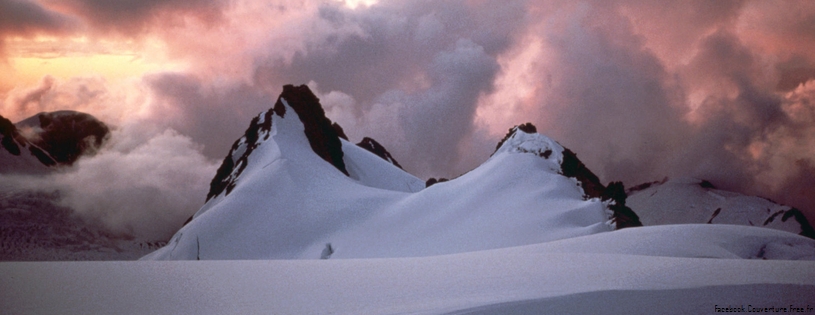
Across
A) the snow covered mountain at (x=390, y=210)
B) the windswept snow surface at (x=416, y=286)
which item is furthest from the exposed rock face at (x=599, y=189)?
the windswept snow surface at (x=416, y=286)

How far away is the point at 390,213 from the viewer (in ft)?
180

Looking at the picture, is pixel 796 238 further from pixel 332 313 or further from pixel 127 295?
pixel 127 295

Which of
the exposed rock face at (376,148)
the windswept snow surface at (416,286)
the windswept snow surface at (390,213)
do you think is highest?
the exposed rock face at (376,148)

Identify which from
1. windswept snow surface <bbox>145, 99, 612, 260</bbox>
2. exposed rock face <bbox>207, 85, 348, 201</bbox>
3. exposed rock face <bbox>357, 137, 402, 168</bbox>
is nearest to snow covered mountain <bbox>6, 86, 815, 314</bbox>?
windswept snow surface <bbox>145, 99, 612, 260</bbox>

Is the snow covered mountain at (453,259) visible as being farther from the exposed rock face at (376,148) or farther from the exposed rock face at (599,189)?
the exposed rock face at (376,148)

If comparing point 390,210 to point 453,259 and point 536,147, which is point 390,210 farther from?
point 453,259

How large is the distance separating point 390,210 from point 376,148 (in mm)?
96346

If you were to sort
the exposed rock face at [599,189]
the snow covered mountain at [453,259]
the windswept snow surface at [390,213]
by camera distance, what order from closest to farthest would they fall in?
the snow covered mountain at [453,259], the windswept snow surface at [390,213], the exposed rock face at [599,189]

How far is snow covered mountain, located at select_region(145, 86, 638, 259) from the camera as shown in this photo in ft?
145

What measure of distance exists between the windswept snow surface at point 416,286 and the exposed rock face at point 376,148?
13499 cm

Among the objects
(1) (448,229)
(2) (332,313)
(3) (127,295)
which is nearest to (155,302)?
(3) (127,295)

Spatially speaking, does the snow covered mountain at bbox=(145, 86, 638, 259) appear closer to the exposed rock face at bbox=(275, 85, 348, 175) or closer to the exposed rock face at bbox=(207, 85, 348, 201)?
the exposed rock face at bbox=(207, 85, 348, 201)

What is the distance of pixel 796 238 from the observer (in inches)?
1077

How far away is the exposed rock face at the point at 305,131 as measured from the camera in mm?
78500
